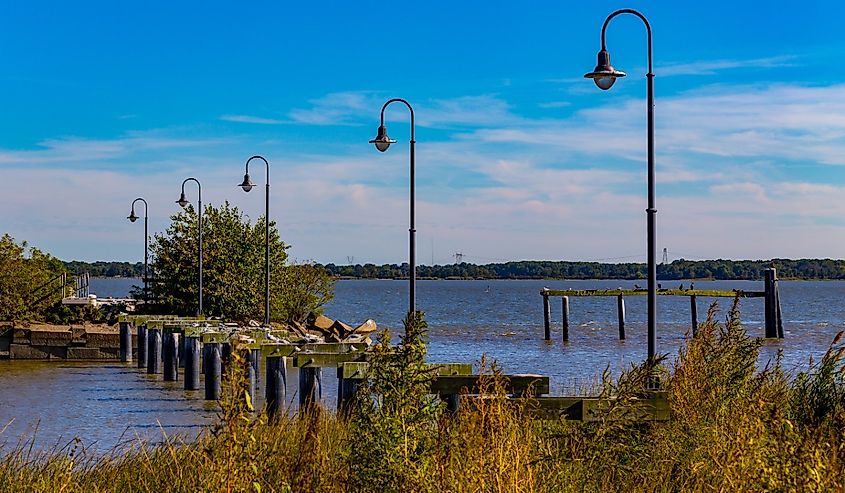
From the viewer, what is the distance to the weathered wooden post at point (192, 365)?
25.4 meters

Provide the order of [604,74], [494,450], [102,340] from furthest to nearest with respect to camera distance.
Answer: [102,340], [604,74], [494,450]

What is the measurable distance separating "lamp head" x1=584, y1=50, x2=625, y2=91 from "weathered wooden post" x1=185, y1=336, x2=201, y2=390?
13.5m

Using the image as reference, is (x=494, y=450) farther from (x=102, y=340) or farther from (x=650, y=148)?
(x=102, y=340)

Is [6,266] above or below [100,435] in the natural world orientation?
above

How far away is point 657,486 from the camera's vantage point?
25.8 ft

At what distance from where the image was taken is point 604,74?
15.0 meters

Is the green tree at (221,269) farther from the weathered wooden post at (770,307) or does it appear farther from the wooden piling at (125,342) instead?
the weathered wooden post at (770,307)

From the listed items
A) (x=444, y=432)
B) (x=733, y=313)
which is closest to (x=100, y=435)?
(x=733, y=313)

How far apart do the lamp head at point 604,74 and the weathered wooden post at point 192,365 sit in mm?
13504

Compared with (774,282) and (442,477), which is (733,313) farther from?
(774,282)

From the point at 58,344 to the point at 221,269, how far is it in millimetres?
8856

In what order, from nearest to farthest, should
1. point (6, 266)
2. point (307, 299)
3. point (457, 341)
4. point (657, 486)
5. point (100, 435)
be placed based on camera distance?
point (657, 486) < point (100, 435) < point (6, 266) < point (307, 299) < point (457, 341)

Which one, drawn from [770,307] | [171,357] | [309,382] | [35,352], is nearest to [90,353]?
[35,352]

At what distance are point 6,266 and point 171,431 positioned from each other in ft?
69.4
